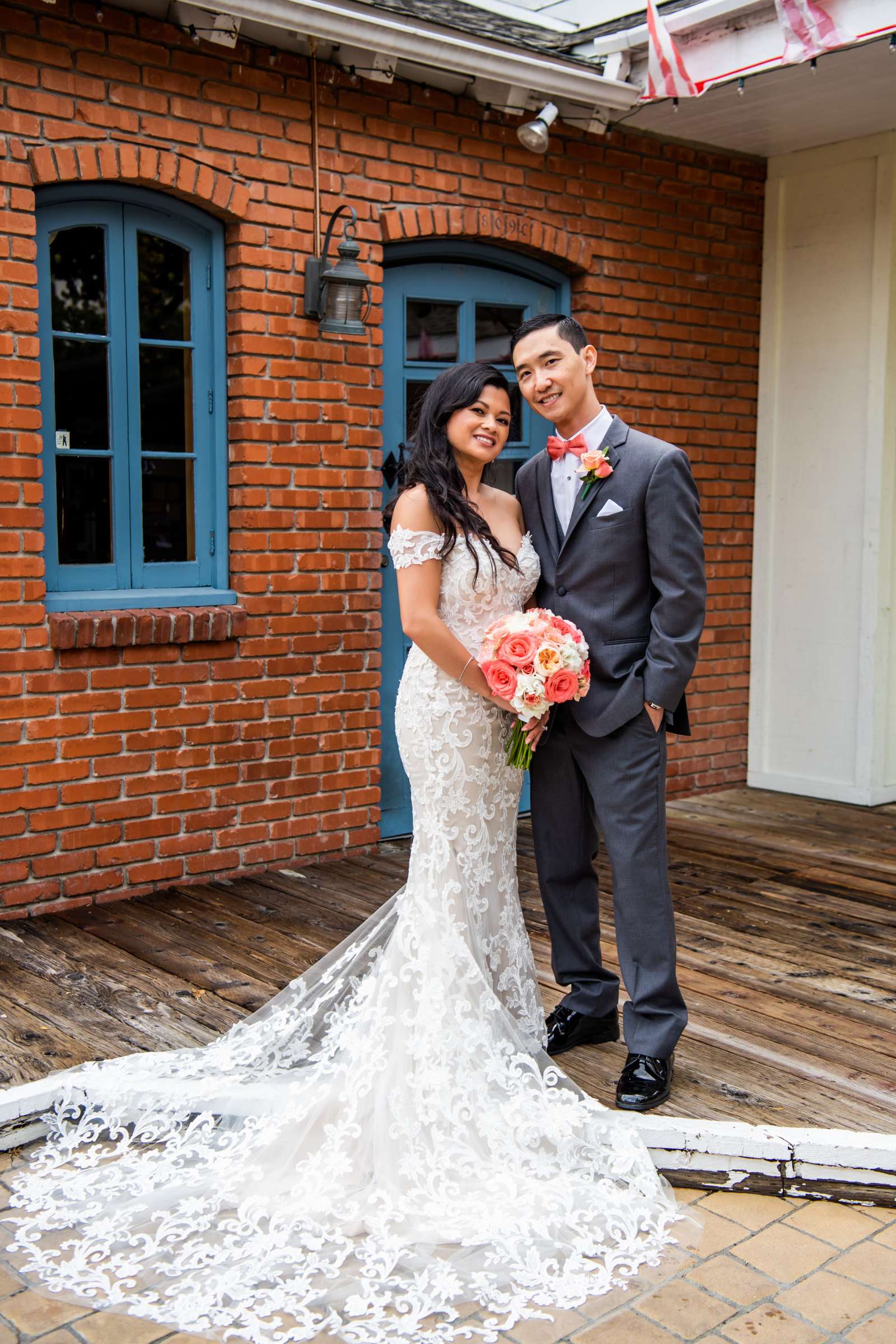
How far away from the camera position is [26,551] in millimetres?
4738

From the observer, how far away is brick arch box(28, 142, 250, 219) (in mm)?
4688

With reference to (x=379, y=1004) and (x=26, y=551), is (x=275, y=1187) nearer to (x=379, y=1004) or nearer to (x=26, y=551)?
(x=379, y=1004)

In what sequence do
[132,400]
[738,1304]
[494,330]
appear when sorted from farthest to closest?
Answer: [494,330] → [132,400] → [738,1304]

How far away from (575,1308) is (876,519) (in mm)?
5207

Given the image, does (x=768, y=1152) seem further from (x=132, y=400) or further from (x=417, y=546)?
(x=132, y=400)

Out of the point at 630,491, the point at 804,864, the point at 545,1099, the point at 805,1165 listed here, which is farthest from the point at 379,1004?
the point at 804,864

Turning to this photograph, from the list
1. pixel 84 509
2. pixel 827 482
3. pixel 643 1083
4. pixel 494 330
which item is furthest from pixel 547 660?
pixel 827 482

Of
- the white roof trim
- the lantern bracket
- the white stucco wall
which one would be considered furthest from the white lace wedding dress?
the white stucco wall

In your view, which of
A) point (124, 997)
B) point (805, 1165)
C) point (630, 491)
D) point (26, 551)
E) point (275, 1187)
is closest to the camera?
point (275, 1187)

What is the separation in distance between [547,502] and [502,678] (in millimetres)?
603

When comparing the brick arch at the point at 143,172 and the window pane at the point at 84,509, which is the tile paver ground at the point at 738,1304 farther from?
the brick arch at the point at 143,172

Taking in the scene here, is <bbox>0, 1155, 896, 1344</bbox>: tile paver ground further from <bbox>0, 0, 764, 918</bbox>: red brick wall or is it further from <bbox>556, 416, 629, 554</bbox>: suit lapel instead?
<bbox>0, 0, 764, 918</bbox>: red brick wall

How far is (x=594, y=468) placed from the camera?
3.37 metres

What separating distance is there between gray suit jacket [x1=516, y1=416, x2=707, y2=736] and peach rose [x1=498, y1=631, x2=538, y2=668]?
0.28 metres
